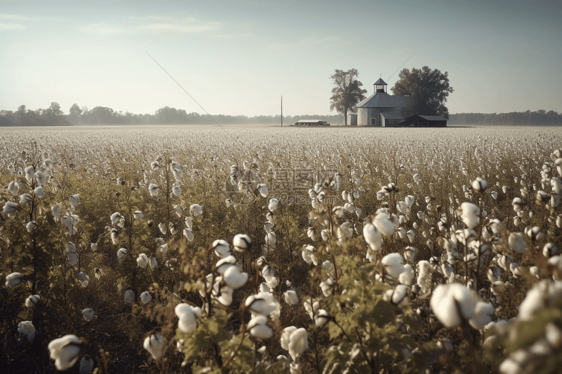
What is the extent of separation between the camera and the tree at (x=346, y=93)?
3743 inches

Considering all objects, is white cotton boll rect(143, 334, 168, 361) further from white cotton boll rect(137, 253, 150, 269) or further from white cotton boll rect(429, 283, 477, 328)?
white cotton boll rect(137, 253, 150, 269)

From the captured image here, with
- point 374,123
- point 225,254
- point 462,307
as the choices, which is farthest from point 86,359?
point 374,123

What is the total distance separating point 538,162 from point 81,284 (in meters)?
13.4

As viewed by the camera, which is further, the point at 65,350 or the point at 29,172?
the point at 29,172

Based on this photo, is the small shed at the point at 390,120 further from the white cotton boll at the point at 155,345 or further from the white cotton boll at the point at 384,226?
the white cotton boll at the point at 155,345

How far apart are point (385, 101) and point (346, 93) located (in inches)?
537

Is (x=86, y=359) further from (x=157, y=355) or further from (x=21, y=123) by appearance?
(x=21, y=123)

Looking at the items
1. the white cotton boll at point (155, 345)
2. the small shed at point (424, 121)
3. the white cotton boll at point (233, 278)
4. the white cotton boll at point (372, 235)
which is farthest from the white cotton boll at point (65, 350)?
the small shed at point (424, 121)

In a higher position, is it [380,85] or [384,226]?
[380,85]

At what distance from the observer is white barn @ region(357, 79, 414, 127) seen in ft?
266

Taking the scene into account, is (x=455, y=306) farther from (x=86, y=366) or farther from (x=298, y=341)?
(x=86, y=366)

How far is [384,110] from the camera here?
83500 millimetres

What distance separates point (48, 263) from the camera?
3432 millimetres

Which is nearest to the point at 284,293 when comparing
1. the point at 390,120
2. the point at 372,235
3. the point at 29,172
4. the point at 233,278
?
the point at 372,235
